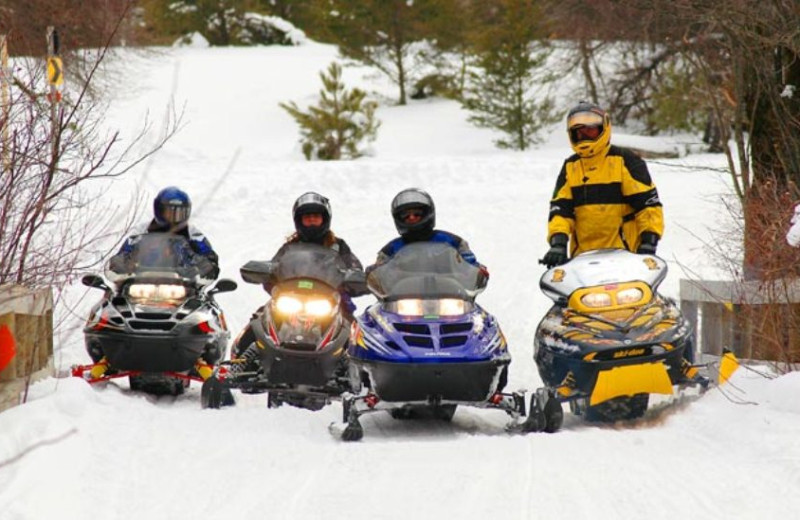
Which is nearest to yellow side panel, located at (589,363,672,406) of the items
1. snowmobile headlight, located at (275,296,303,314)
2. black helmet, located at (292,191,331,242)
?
snowmobile headlight, located at (275,296,303,314)

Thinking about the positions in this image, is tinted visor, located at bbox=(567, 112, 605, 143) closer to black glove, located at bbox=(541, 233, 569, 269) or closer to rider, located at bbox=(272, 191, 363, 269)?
black glove, located at bbox=(541, 233, 569, 269)

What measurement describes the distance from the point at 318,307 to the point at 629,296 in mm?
2416

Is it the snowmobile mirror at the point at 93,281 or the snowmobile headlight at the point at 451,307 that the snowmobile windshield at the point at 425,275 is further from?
the snowmobile mirror at the point at 93,281

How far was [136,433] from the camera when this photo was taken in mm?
7406

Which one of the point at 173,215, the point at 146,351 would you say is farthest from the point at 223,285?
the point at 146,351

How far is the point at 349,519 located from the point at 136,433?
7.51ft

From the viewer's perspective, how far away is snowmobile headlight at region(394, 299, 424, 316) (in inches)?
329

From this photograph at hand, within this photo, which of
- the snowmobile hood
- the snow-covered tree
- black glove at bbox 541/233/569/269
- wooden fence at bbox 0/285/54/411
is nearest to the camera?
wooden fence at bbox 0/285/54/411

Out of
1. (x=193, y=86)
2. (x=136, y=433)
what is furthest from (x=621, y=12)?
(x=193, y=86)

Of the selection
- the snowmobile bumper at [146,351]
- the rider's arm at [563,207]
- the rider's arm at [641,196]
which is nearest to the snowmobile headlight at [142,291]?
the snowmobile bumper at [146,351]

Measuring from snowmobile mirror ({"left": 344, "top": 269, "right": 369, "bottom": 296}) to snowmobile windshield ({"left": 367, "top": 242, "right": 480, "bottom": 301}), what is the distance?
0.71 m

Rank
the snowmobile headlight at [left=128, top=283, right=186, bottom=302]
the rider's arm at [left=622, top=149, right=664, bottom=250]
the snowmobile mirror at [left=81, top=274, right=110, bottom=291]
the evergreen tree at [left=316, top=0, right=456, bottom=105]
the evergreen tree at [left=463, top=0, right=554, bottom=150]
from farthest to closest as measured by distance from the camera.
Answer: the evergreen tree at [left=316, top=0, right=456, bottom=105] → the evergreen tree at [left=463, top=0, right=554, bottom=150] → the snowmobile headlight at [left=128, top=283, right=186, bottom=302] → the snowmobile mirror at [left=81, top=274, right=110, bottom=291] → the rider's arm at [left=622, top=149, right=664, bottom=250]

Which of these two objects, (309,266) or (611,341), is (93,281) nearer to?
(309,266)

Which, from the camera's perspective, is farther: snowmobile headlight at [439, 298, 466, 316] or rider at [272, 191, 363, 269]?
rider at [272, 191, 363, 269]
